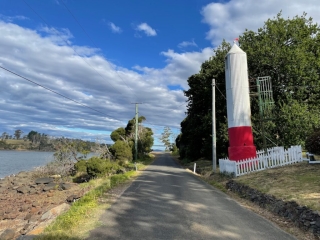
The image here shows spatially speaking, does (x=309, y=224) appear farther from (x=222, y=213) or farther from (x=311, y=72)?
(x=311, y=72)

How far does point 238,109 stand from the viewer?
1752 cm

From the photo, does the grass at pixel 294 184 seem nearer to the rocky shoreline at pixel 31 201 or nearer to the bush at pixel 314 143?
the bush at pixel 314 143

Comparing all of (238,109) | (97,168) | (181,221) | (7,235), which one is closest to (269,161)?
(238,109)

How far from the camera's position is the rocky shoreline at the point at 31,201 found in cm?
953

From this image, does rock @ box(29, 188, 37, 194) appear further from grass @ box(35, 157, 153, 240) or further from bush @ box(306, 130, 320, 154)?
bush @ box(306, 130, 320, 154)

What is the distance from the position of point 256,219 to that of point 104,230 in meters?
4.09

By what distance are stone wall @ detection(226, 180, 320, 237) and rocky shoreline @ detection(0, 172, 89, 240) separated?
6.51 meters

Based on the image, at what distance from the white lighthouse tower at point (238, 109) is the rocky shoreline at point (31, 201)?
9.32m

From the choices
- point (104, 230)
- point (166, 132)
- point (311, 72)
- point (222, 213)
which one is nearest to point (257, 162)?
point (222, 213)

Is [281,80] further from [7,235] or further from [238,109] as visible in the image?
[7,235]

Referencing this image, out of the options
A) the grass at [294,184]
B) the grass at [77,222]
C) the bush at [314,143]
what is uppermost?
the bush at [314,143]

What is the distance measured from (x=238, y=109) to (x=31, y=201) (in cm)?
1338

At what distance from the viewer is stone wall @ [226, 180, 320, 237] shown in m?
6.54

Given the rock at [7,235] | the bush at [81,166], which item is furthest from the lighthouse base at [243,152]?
the rock at [7,235]
